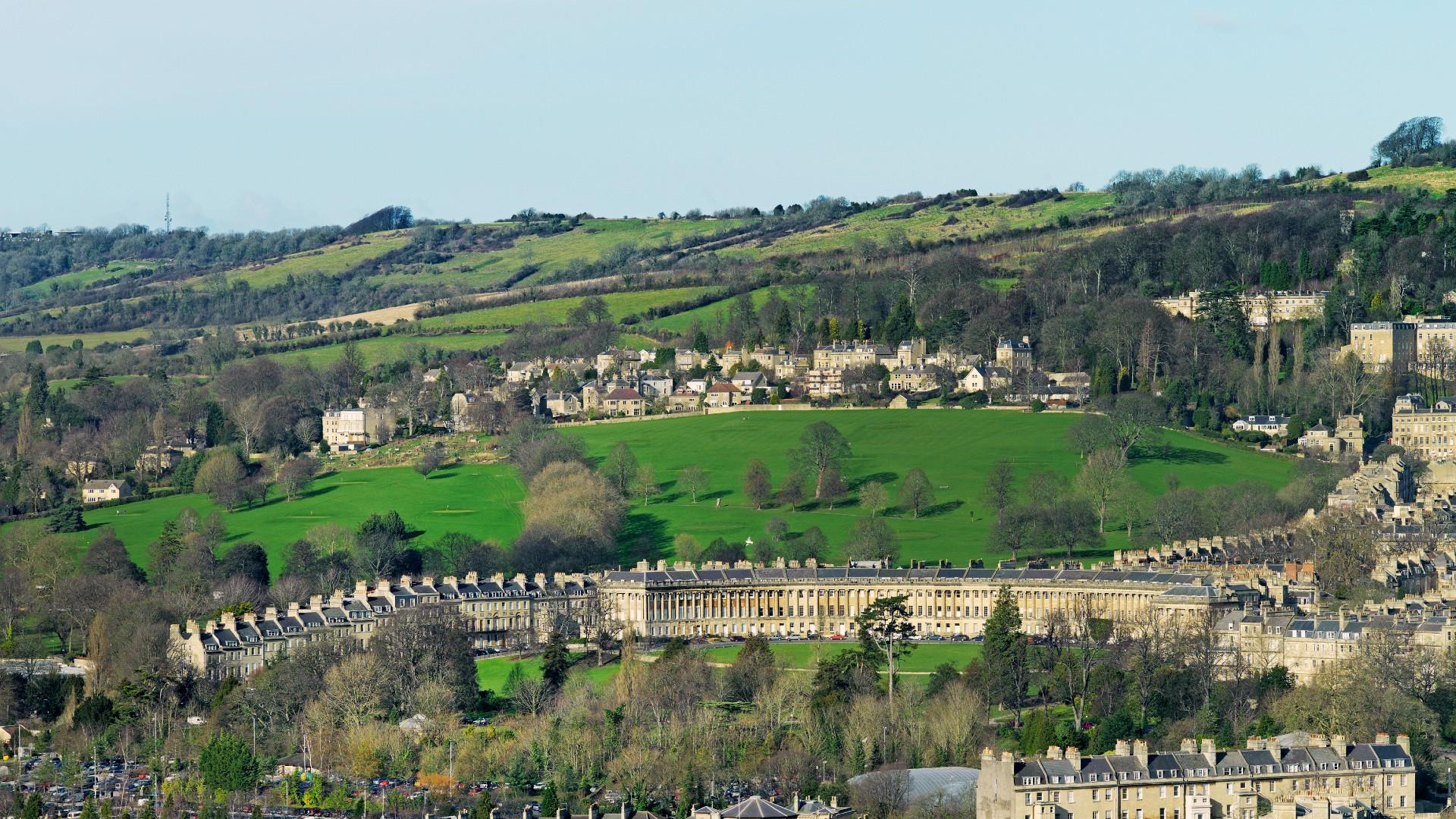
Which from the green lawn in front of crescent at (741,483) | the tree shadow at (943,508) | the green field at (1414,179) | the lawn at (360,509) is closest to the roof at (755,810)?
the green lawn in front of crescent at (741,483)

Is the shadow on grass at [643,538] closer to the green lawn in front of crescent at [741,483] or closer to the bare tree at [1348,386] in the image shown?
the green lawn in front of crescent at [741,483]

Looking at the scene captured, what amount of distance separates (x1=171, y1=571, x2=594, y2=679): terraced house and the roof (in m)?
34.9

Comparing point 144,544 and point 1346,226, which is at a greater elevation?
point 1346,226

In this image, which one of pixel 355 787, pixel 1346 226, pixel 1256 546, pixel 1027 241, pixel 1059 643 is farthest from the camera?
pixel 1027 241

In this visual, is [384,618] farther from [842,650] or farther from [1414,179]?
[1414,179]

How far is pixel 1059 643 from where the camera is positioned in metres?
103

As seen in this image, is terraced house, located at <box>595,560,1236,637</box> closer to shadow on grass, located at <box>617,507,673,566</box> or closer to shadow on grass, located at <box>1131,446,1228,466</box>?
shadow on grass, located at <box>617,507,673,566</box>

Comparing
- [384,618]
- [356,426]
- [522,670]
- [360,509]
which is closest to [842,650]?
[522,670]

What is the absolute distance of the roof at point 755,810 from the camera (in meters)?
73.2

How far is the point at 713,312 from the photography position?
195125mm

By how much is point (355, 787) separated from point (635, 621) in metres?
37.9

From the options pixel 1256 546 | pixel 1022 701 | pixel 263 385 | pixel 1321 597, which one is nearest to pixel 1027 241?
pixel 263 385

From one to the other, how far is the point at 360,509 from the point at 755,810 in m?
72.1

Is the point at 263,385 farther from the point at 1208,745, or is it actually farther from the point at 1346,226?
the point at 1208,745
